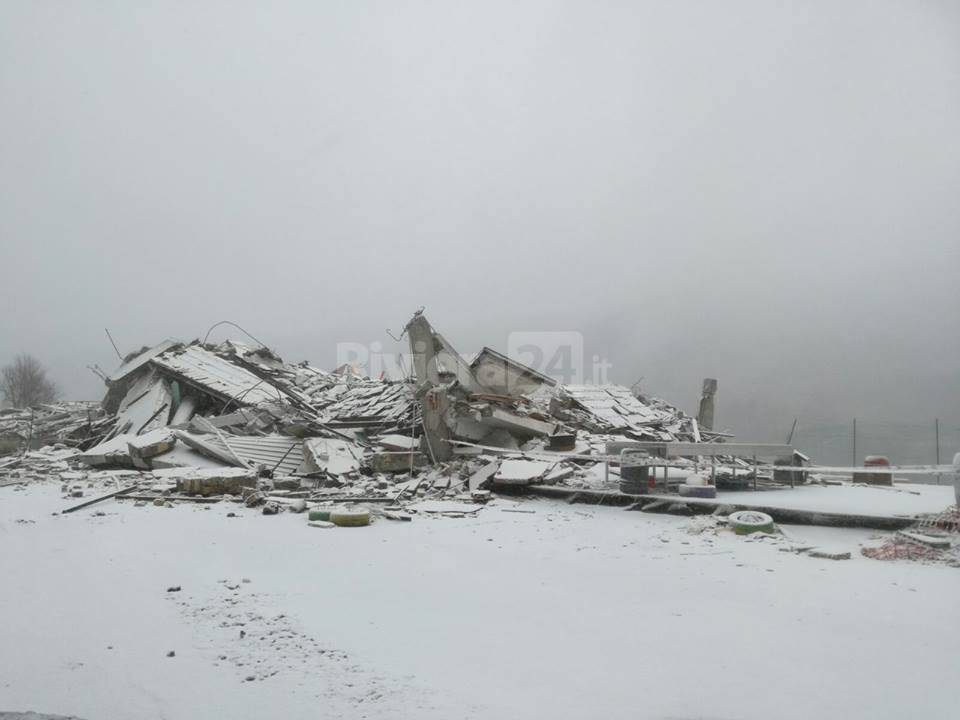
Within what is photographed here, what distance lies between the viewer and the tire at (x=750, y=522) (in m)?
7.20

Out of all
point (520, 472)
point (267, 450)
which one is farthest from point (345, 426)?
point (520, 472)

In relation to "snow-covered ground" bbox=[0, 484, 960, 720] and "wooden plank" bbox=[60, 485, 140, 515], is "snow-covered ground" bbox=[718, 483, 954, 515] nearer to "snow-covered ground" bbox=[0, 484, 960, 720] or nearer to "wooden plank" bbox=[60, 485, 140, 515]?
"snow-covered ground" bbox=[0, 484, 960, 720]

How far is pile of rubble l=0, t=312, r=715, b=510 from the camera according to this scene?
11.5 meters

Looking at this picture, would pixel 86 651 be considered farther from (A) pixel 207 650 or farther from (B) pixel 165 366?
(B) pixel 165 366

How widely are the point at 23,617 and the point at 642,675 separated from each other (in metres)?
4.26

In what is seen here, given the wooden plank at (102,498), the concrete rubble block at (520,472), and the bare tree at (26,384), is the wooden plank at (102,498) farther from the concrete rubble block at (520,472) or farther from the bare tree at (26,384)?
the bare tree at (26,384)

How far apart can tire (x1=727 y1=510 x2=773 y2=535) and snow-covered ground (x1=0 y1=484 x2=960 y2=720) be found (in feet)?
0.95

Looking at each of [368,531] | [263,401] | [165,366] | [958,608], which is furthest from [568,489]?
[165,366]

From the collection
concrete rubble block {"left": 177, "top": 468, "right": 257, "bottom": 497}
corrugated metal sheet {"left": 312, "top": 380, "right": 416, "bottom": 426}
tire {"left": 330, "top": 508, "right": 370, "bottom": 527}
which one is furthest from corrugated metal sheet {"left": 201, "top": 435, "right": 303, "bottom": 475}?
tire {"left": 330, "top": 508, "right": 370, "bottom": 527}

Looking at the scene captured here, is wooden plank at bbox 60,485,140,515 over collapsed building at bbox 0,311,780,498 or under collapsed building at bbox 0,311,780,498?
under

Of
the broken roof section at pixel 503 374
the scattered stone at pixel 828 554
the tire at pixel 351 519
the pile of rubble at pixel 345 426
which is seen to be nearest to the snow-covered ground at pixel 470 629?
the scattered stone at pixel 828 554

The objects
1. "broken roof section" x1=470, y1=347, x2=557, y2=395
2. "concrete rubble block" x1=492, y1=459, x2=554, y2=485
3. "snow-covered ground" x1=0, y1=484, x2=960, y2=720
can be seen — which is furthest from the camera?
"broken roof section" x1=470, y1=347, x2=557, y2=395

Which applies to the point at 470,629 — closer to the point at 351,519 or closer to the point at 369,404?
the point at 351,519

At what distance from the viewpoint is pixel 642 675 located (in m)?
3.46
